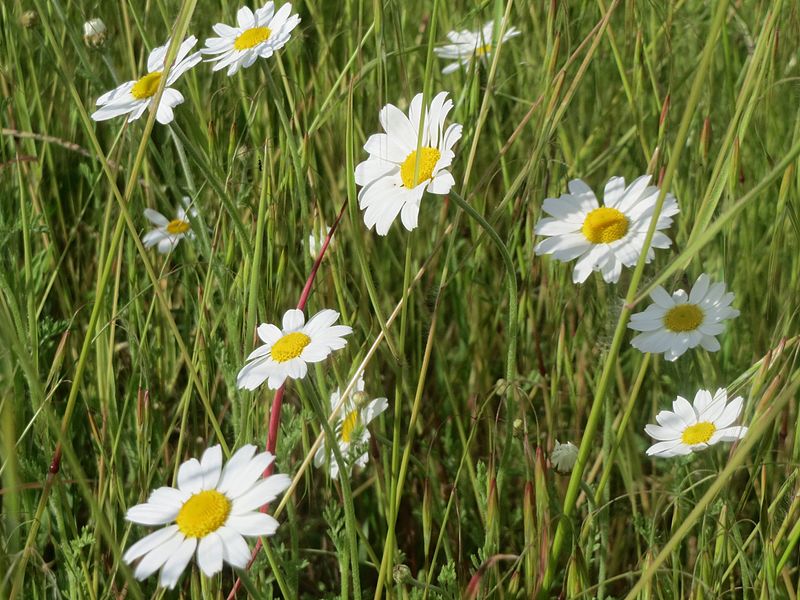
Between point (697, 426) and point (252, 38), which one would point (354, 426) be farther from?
point (252, 38)

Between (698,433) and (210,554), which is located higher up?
(210,554)

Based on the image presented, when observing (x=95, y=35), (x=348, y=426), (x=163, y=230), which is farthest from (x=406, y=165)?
(x=163, y=230)

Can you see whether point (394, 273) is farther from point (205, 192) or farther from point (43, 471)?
point (43, 471)

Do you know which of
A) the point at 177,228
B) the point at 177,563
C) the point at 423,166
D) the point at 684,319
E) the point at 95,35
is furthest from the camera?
the point at 177,228

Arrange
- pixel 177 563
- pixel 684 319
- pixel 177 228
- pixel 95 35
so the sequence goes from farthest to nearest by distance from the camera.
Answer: pixel 177 228
pixel 95 35
pixel 684 319
pixel 177 563

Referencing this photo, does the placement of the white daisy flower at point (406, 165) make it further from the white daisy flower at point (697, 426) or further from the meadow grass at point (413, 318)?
the white daisy flower at point (697, 426)

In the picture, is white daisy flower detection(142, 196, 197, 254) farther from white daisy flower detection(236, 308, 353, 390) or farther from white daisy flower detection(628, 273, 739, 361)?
white daisy flower detection(628, 273, 739, 361)

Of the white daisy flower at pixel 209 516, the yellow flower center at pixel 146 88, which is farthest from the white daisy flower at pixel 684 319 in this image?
the yellow flower center at pixel 146 88

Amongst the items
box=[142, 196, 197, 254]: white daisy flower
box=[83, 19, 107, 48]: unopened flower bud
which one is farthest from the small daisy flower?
box=[83, 19, 107, 48]: unopened flower bud
